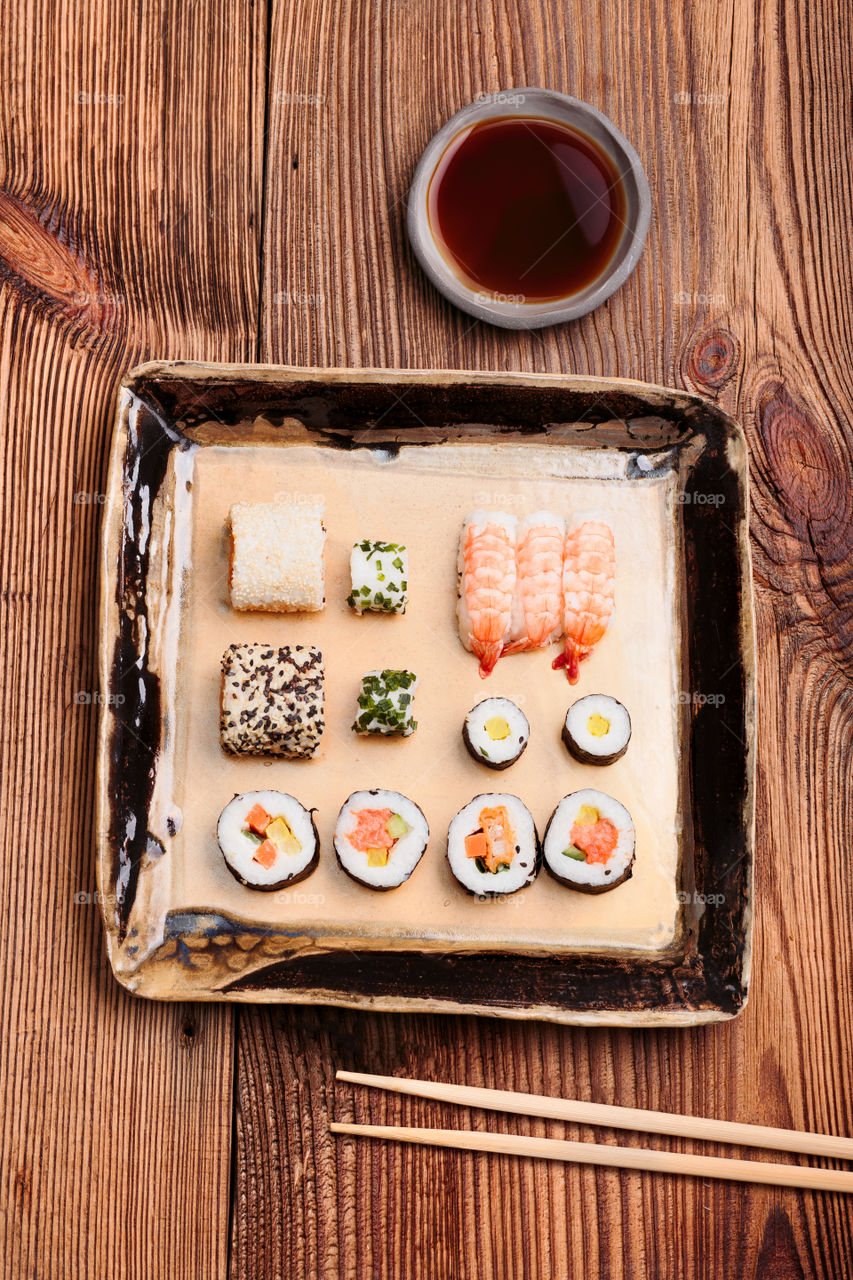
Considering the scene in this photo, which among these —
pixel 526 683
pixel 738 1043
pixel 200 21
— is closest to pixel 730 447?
pixel 526 683

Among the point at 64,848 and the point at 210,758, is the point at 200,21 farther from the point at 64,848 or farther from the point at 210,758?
the point at 64,848

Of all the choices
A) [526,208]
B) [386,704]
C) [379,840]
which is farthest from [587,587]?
[526,208]

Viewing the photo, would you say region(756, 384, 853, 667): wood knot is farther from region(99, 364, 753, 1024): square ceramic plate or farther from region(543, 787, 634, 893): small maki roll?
region(543, 787, 634, 893): small maki roll

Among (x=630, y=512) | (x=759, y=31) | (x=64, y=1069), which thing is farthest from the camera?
(x=759, y=31)

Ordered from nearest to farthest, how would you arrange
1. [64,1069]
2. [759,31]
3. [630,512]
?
[64,1069] → [630,512] → [759,31]

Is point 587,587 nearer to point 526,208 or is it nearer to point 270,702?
point 270,702

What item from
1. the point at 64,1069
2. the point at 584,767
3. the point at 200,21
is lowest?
the point at 64,1069

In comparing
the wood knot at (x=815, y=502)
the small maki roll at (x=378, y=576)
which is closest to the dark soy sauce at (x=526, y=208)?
the wood knot at (x=815, y=502)
